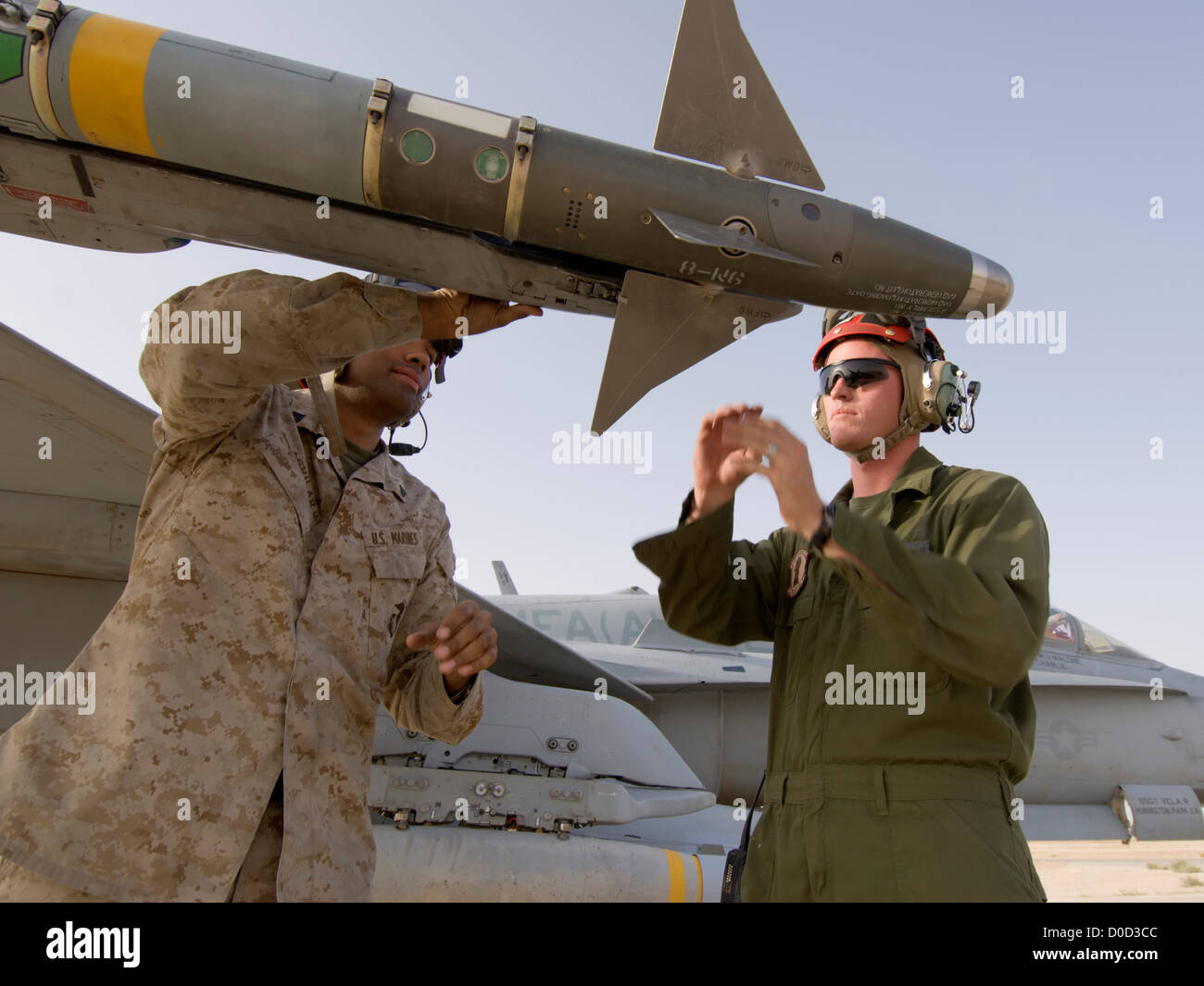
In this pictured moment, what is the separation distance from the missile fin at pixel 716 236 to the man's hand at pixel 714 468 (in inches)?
40.4

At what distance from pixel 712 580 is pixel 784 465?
52 cm

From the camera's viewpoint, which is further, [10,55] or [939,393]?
[10,55]

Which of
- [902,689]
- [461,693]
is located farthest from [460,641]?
[902,689]

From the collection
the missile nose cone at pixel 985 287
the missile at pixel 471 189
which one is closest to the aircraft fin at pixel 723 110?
the missile at pixel 471 189

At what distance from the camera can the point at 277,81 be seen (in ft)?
9.12

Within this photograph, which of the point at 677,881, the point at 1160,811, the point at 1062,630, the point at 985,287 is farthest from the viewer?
the point at 1062,630

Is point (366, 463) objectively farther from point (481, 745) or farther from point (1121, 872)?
point (1121, 872)

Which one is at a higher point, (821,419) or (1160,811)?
(821,419)

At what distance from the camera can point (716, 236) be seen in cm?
284

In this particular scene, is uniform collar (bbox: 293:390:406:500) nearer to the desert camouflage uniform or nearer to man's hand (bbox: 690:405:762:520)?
the desert camouflage uniform

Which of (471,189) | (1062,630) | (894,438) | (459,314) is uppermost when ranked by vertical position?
(471,189)

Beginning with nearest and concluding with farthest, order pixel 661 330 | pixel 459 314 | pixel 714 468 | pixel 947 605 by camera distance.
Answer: pixel 947 605 < pixel 714 468 < pixel 459 314 < pixel 661 330
